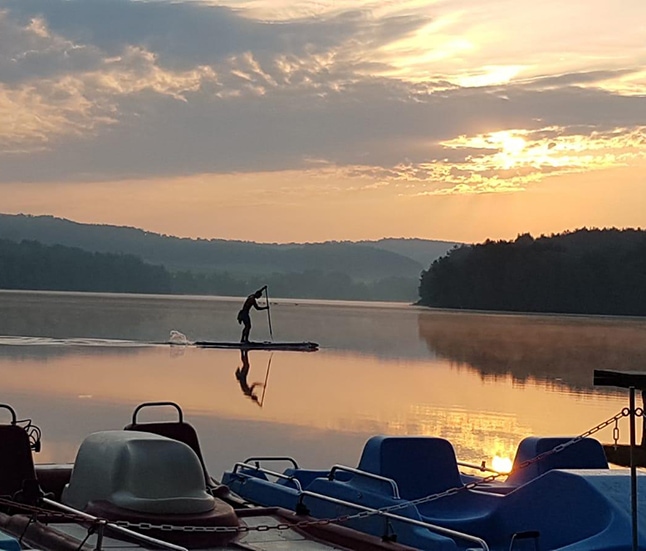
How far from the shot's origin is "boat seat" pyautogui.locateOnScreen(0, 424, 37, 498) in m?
8.63

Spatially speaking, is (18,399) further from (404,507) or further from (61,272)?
(61,272)

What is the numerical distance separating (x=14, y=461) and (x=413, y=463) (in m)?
3.00

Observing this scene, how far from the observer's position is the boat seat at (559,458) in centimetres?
959

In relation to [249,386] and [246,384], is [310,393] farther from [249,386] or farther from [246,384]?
[246,384]

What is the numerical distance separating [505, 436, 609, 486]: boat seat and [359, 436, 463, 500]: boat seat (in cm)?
48

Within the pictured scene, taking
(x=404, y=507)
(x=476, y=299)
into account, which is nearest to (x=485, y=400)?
(x=404, y=507)

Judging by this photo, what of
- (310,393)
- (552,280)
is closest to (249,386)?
(310,393)

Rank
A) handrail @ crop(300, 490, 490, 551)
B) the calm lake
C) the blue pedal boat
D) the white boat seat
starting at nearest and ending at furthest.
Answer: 1. handrail @ crop(300, 490, 490, 551)
2. the blue pedal boat
3. the white boat seat
4. the calm lake

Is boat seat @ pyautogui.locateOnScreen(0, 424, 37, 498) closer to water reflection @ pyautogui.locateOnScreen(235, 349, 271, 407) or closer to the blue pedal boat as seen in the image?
the blue pedal boat

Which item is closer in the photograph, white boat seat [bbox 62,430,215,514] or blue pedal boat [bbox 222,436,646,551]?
blue pedal boat [bbox 222,436,646,551]

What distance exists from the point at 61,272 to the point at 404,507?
18405 centimetres

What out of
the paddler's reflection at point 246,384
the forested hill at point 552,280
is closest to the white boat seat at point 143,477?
the paddler's reflection at point 246,384

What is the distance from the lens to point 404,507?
Answer: 820 cm

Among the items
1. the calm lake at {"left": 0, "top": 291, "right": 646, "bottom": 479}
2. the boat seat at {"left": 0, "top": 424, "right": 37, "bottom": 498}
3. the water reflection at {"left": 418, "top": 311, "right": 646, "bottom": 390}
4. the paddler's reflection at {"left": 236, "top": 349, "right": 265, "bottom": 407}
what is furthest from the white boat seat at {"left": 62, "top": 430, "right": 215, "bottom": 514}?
the water reflection at {"left": 418, "top": 311, "right": 646, "bottom": 390}
